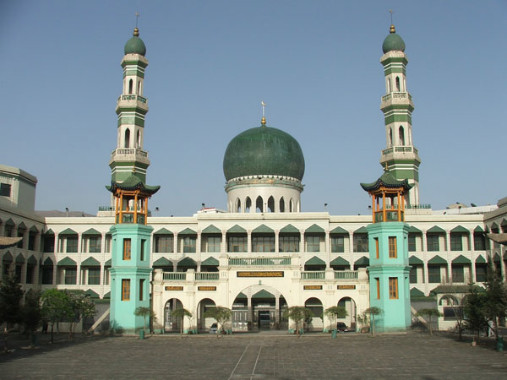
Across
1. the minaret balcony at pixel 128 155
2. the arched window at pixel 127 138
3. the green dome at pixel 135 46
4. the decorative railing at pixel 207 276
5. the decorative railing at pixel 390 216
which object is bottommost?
the decorative railing at pixel 207 276

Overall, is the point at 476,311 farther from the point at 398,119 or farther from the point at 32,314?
the point at 398,119

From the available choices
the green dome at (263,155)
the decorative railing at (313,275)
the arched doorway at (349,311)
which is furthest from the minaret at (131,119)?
the arched doorway at (349,311)

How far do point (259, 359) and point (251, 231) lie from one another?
108 ft

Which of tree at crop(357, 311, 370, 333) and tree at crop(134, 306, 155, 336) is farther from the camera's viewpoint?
tree at crop(357, 311, 370, 333)

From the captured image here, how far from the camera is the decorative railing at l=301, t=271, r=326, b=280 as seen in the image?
4991 cm

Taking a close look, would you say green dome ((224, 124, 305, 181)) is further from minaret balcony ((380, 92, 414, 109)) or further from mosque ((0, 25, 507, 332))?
minaret balcony ((380, 92, 414, 109))

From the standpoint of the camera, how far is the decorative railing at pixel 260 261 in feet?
163

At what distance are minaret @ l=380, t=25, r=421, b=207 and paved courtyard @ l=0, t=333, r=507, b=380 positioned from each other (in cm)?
2699

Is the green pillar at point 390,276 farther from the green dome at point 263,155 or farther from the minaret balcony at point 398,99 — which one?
the minaret balcony at point 398,99

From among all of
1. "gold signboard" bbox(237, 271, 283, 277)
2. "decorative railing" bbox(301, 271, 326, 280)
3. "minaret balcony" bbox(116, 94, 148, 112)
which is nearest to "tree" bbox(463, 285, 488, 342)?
"decorative railing" bbox(301, 271, 326, 280)

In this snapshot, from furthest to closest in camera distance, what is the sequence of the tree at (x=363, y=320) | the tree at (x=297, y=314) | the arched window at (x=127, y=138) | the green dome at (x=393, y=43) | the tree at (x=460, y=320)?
the green dome at (x=393, y=43) → the arched window at (x=127, y=138) → the tree at (x=363, y=320) → the tree at (x=297, y=314) → the tree at (x=460, y=320)

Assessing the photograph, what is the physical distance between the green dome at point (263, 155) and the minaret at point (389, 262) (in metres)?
19.0

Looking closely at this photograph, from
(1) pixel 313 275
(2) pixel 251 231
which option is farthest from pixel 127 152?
(1) pixel 313 275

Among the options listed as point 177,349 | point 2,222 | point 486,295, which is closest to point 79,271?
point 2,222
